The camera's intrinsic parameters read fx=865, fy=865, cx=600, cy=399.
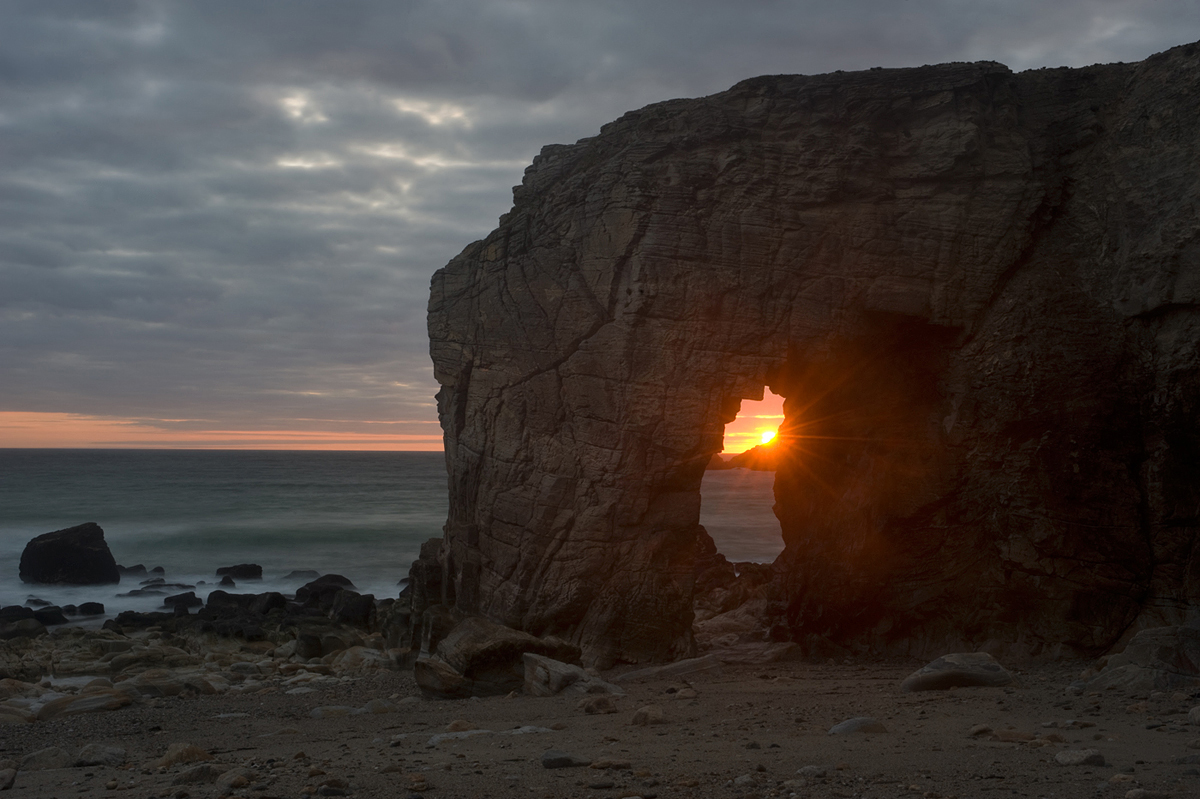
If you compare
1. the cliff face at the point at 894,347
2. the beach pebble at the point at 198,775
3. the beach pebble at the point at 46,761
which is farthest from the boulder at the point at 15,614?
the beach pebble at the point at 198,775

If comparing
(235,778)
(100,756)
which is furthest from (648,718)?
(100,756)

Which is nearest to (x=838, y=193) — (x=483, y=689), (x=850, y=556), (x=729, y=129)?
(x=729, y=129)

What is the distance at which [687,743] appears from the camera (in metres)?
7.47

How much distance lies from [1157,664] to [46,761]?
435 inches

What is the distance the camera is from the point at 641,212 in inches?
495

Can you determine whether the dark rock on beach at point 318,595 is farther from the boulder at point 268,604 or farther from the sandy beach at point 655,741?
the sandy beach at point 655,741

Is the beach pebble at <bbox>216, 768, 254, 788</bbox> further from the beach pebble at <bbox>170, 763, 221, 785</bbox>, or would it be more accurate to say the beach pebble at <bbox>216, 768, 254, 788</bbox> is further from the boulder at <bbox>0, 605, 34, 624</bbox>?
the boulder at <bbox>0, 605, 34, 624</bbox>

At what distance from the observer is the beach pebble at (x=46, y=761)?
26.1ft

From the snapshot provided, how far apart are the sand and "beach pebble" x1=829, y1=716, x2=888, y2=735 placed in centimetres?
17

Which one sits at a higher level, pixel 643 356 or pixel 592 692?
pixel 643 356

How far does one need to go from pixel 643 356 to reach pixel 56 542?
2607 centimetres

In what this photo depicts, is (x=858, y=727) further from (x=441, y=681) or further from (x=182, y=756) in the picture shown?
(x=182, y=756)

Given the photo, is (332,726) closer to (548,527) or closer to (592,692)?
(592,692)

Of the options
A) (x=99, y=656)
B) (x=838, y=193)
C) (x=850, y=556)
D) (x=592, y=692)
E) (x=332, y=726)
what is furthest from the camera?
(x=99, y=656)
